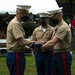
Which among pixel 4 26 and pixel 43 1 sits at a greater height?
pixel 43 1

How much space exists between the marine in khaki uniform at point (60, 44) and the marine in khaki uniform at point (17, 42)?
0.54m

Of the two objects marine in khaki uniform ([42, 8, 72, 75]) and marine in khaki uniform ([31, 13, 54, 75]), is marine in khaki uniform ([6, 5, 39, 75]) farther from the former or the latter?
marine in khaki uniform ([31, 13, 54, 75])

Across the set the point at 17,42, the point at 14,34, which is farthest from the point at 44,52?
the point at 14,34

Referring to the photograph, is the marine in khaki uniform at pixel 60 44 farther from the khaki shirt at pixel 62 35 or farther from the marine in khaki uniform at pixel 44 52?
the marine in khaki uniform at pixel 44 52

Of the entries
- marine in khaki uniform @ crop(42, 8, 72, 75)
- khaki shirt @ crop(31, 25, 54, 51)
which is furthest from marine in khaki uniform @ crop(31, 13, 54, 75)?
marine in khaki uniform @ crop(42, 8, 72, 75)

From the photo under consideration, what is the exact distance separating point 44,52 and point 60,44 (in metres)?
0.98

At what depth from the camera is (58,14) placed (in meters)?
8.09

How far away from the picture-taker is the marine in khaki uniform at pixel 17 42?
792cm

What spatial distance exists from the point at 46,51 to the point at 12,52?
115 centimetres

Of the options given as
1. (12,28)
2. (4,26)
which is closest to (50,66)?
(12,28)

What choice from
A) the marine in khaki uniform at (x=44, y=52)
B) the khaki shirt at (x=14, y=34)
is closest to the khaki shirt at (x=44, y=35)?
the marine in khaki uniform at (x=44, y=52)

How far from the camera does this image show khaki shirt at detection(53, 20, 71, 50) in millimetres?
7925

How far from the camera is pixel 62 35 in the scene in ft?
25.9

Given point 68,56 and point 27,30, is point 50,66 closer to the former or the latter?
point 68,56
